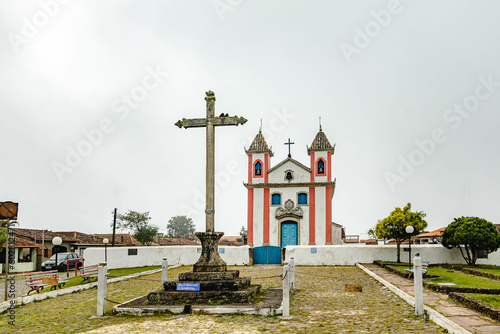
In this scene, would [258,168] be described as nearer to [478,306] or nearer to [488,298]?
[488,298]

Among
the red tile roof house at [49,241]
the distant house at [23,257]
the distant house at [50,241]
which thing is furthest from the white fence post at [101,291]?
the distant house at [50,241]

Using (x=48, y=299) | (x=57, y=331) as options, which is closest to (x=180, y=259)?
(x=48, y=299)

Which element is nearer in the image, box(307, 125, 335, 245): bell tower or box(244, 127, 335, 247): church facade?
box(307, 125, 335, 245): bell tower

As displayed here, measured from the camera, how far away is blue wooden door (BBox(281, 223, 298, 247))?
27.5 m

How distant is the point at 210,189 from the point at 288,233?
59.0ft

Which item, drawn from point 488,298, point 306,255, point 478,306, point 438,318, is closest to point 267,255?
point 306,255

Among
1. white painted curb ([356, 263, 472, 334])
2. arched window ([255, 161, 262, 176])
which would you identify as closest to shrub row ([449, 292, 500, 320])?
white painted curb ([356, 263, 472, 334])

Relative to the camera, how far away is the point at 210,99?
36.4ft

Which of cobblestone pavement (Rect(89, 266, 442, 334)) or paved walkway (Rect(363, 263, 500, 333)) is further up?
paved walkway (Rect(363, 263, 500, 333))

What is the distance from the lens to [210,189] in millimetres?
10500

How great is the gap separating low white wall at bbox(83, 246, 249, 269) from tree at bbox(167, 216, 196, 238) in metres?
75.2

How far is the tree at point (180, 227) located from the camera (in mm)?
97250

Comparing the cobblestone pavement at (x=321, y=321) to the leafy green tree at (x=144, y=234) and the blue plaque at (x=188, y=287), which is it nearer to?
the blue plaque at (x=188, y=287)

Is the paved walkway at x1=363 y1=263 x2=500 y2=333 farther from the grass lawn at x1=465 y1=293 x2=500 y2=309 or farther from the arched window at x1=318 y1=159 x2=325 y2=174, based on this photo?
the arched window at x1=318 y1=159 x2=325 y2=174
